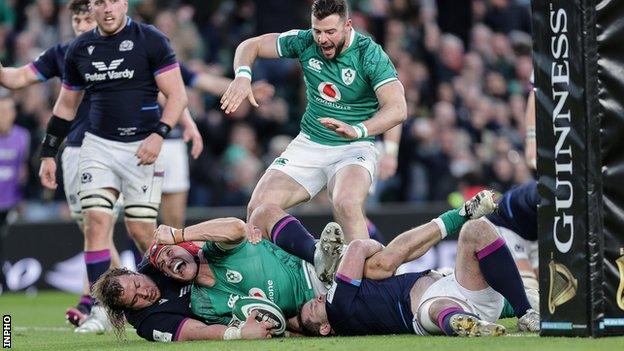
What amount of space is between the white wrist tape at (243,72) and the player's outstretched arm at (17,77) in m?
2.70

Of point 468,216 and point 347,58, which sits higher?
point 347,58

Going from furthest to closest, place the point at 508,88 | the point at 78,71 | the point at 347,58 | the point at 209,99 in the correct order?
the point at 508,88
the point at 209,99
the point at 78,71
the point at 347,58

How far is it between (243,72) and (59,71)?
2.65 m

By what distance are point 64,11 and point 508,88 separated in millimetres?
7468

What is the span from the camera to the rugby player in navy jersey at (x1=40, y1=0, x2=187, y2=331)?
11266 mm

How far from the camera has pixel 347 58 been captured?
1046 cm

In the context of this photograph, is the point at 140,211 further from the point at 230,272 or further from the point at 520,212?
the point at 520,212

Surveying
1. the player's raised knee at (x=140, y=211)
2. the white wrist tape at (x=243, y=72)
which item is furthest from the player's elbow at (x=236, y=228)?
the player's raised knee at (x=140, y=211)

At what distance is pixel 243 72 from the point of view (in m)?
10.2

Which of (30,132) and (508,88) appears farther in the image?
(508,88)

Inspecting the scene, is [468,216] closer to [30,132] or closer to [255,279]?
[255,279]

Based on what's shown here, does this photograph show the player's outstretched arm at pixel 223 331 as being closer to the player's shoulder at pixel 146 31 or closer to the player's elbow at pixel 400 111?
the player's elbow at pixel 400 111

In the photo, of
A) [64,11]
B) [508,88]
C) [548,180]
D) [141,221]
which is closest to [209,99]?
[64,11]

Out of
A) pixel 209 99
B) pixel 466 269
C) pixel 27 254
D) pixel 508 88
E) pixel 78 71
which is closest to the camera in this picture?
pixel 466 269
